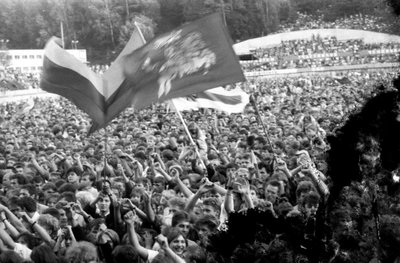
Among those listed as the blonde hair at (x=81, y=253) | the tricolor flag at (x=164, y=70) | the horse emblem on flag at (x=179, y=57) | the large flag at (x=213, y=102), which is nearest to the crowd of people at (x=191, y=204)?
the blonde hair at (x=81, y=253)

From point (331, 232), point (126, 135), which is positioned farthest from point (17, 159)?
point (331, 232)

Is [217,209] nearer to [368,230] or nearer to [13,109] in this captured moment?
[368,230]

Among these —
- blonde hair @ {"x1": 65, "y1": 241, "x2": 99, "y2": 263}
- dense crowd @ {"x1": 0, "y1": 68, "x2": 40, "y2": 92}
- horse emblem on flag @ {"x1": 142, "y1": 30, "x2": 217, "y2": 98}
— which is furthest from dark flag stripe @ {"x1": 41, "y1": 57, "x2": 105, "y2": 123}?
dense crowd @ {"x1": 0, "y1": 68, "x2": 40, "y2": 92}

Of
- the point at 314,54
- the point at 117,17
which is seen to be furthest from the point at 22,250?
the point at 117,17

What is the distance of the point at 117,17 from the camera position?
231 ft

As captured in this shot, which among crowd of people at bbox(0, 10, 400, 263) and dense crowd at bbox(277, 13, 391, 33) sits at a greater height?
crowd of people at bbox(0, 10, 400, 263)

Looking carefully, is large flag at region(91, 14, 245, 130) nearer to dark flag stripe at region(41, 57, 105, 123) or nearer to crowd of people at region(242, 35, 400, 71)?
dark flag stripe at region(41, 57, 105, 123)

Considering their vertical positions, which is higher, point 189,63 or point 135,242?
point 189,63

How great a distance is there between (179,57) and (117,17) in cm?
6409

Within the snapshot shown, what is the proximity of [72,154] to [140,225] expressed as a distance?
580cm

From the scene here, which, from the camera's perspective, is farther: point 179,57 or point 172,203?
point 179,57

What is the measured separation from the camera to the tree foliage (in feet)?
223

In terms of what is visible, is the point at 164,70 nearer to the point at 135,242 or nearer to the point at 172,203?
the point at 172,203

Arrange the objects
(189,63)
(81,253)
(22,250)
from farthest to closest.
A: (189,63)
(22,250)
(81,253)
